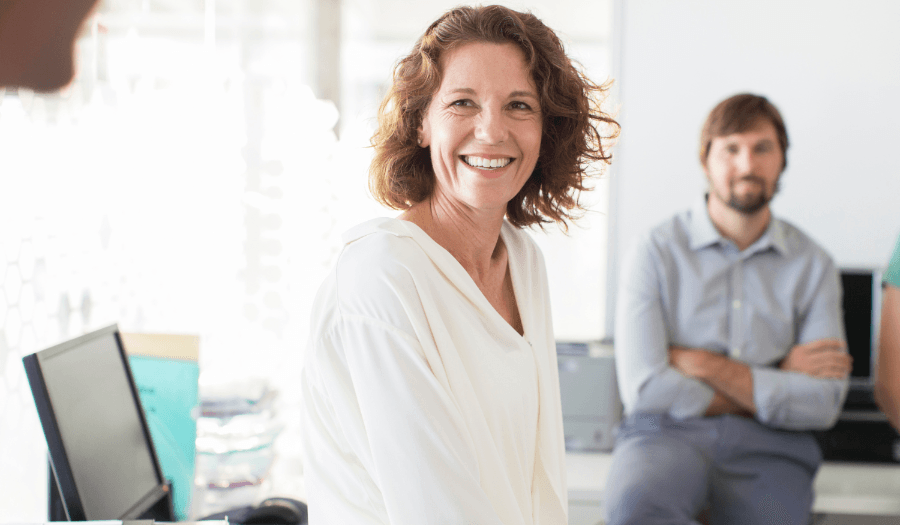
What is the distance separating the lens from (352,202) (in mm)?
2688

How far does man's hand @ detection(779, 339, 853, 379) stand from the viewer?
1977mm

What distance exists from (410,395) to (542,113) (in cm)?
57

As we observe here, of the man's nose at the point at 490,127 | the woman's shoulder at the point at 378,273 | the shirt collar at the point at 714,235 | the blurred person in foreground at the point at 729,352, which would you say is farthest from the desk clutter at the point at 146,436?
the shirt collar at the point at 714,235

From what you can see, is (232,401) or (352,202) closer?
(232,401)

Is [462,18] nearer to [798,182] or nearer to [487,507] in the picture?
[487,507]

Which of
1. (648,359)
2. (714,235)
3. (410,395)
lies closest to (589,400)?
(648,359)

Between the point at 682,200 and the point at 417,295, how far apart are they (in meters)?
2.16

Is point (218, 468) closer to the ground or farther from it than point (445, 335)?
closer to the ground

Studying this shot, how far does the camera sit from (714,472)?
1.97 metres

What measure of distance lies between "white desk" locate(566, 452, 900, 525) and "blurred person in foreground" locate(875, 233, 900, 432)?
0.25m

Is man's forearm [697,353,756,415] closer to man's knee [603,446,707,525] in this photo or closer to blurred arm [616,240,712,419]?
blurred arm [616,240,712,419]

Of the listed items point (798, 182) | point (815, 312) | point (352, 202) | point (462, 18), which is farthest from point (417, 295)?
point (798, 182)

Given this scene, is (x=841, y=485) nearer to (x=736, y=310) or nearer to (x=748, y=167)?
(x=736, y=310)

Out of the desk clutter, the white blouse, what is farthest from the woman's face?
the desk clutter
